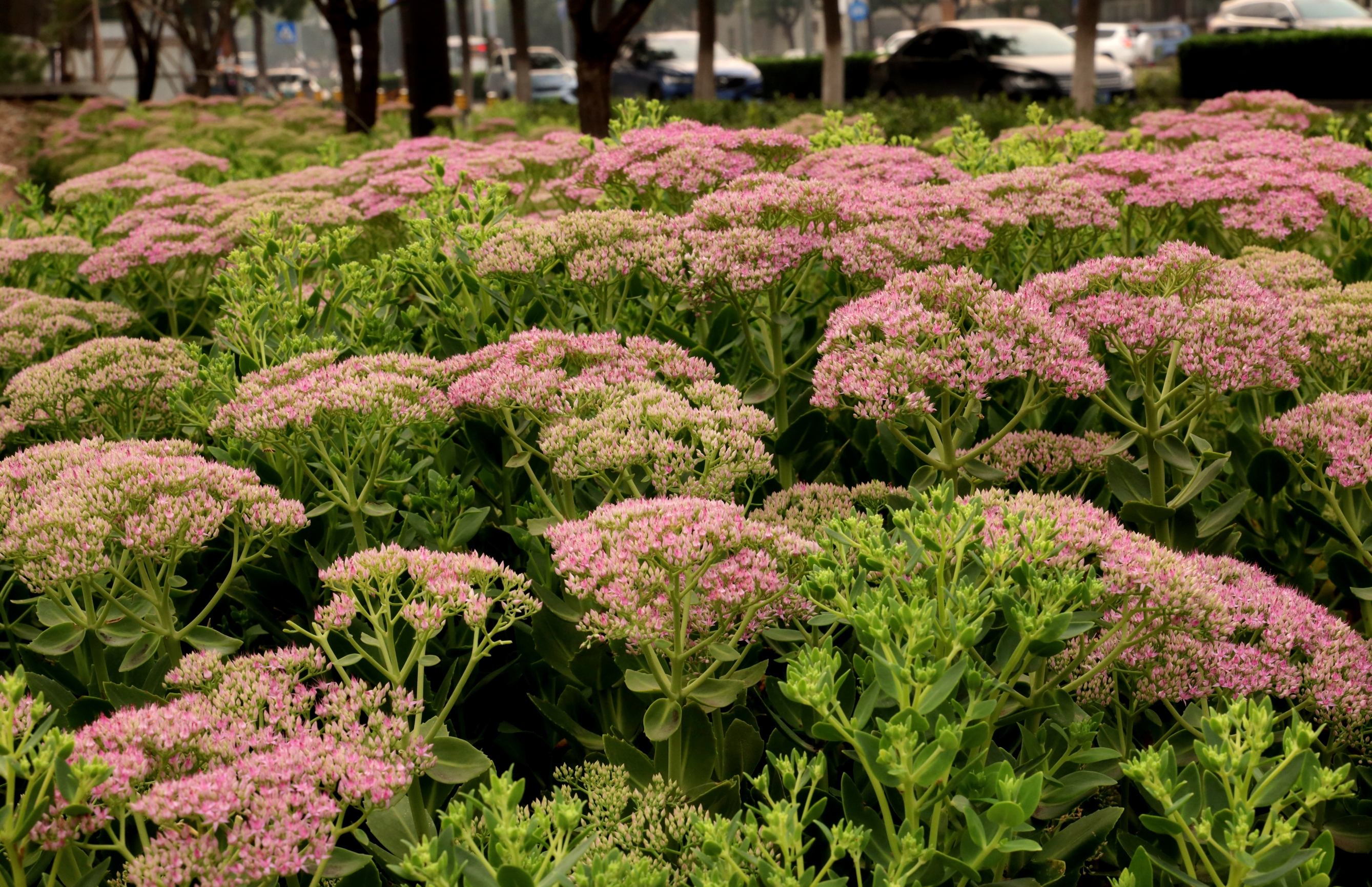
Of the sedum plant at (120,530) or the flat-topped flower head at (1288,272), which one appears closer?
the sedum plant at (120,530)

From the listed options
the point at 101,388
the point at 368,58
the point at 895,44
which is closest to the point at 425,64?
the point at 368,58

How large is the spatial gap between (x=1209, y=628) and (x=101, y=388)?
3.16 m

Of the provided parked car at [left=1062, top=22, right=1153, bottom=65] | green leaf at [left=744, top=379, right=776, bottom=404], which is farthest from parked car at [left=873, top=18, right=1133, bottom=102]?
green leaf at [left=744, top=379, right=776, bottom=404]

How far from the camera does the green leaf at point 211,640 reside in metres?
2.76

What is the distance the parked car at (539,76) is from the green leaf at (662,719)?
39.5 metres

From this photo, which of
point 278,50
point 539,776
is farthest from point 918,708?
point 278,50

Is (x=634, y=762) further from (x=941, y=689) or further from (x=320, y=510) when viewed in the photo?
(x=320, y=510)

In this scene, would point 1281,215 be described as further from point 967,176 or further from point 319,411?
point 319,411

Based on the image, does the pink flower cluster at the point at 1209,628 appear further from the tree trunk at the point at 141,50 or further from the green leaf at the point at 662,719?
the tree trunk at the point at 141,50

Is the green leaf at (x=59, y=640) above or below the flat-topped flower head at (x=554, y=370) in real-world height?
below

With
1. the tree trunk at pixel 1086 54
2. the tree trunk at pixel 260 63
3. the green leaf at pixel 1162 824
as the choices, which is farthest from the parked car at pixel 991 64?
the tree trunk at pixel 260 63

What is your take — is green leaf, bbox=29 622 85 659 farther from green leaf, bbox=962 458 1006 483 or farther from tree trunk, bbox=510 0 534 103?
tree trunk, bbox=510 0 534 103

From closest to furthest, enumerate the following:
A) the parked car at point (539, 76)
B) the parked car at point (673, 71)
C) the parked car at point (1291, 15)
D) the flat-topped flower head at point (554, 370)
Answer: the flat-topped flower head at point (554, 370)
the parked car at point (1291, 15)
the parked car at point (673, 71)
the parked car at point (539, 76)

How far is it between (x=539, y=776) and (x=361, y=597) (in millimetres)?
638
